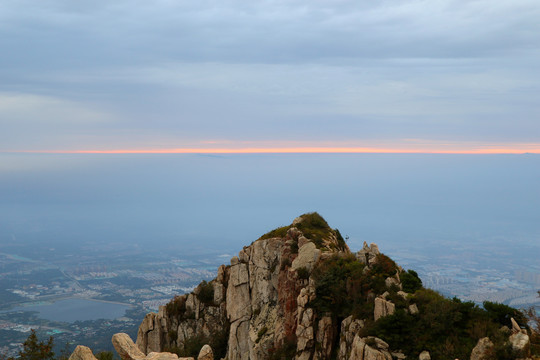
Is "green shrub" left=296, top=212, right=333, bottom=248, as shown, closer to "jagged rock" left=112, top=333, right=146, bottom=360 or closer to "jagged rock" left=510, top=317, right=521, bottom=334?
"jagged rock" left=510, top=317, right=521, bottom=334

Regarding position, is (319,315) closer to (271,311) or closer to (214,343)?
(271,311)

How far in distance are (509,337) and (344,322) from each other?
8378 mm

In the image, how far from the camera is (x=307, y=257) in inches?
1180

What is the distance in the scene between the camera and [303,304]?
26375 millimetres

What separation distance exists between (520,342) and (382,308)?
6413mm

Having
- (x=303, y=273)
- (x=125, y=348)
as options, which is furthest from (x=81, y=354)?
(x=303, y=273)

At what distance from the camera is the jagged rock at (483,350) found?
57.1ft

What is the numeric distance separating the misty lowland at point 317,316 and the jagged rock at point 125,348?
1.6 inches

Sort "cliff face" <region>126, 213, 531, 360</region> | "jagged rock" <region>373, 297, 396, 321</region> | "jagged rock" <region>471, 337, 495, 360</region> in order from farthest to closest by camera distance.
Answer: "jagged rock" <region>373, 297, 396, 321</region>
"cliff face" <region>126, 213, 531, 360</region>
"jagged rock" <region>471, 337, 495, 360</region>

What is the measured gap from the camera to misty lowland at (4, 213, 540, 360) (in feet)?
63.7

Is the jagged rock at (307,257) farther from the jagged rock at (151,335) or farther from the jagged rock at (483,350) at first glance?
the jagged rock at (151,335)

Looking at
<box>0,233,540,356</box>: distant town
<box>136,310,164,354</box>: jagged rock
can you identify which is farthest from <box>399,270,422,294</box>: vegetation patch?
<box>0,233,540,356</box>: distant town

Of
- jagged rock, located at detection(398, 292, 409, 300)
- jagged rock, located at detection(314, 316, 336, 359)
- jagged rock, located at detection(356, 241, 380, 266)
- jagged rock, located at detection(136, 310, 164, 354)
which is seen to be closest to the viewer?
jagged rock, located at detection(398, 292, 409, 300)

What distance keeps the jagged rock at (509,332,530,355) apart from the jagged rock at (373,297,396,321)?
5.53 meters
